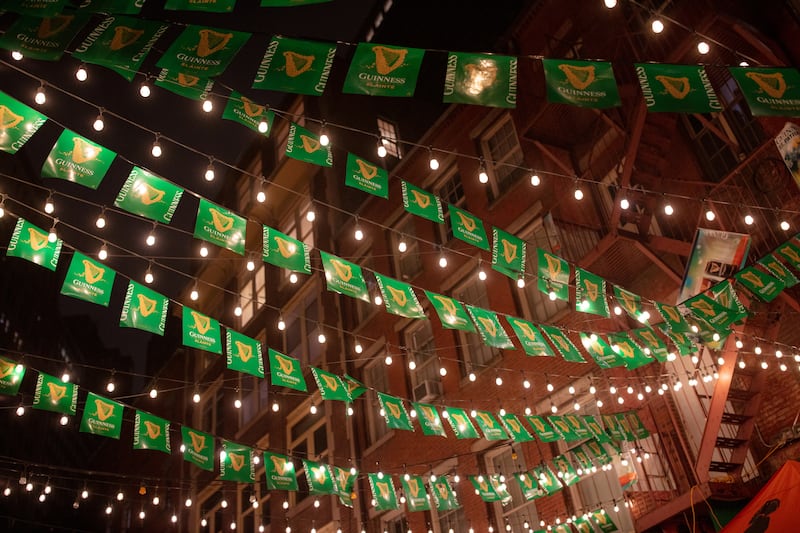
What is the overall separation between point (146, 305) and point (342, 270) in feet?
9.04

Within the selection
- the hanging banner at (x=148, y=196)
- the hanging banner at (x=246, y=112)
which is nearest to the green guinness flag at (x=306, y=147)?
the hanging banner at (x=246, y=112)

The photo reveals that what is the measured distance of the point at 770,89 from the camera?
22.1 ft

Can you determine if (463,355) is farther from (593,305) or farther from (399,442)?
(593,305)

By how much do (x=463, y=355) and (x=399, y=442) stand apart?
283 centimetres

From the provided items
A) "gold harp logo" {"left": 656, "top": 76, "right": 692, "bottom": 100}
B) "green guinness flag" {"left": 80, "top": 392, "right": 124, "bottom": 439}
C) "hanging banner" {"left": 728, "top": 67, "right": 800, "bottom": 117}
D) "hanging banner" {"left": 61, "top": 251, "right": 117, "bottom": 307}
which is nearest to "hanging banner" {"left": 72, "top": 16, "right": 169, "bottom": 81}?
"hanging banner" {"left": 61, "top": 251, "right": 117, "bottom": 307}

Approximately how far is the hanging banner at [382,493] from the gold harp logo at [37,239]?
698cm

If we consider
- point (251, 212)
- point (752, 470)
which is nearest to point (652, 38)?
point (752, 470)

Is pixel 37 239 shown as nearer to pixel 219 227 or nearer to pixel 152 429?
pixel 219 227

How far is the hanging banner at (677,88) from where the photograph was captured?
264 inches

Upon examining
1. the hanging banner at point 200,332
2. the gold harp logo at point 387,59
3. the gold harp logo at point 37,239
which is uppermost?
the gold harp logo at point 37,239

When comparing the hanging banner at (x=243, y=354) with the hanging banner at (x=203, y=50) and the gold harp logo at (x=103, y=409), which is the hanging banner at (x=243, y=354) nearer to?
the gold harp logo at (x=103, y=409)

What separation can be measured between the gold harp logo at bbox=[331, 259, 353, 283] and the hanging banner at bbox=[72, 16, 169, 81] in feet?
13.4

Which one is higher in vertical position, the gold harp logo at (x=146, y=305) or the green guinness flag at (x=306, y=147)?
the green guinness flag at (x=306, y=147)

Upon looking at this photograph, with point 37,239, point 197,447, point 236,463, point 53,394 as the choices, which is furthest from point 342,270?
point 53,394
